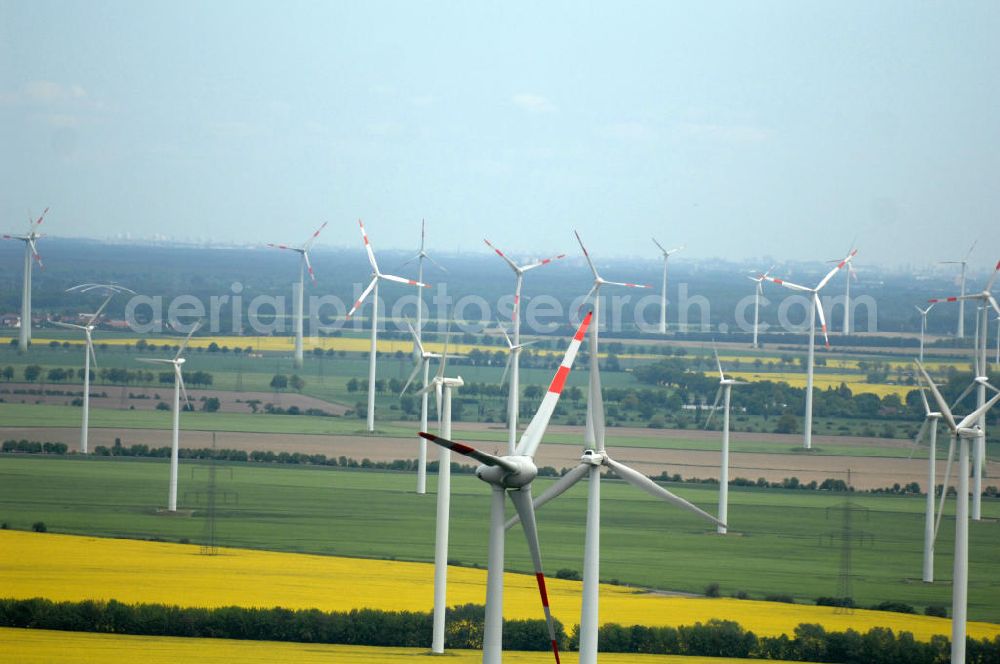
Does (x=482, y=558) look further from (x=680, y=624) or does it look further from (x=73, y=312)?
(x=73, y=312)

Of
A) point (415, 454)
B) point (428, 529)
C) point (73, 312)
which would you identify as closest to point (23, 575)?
point (428, 529)

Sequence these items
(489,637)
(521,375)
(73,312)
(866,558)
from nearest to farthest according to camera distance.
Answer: (489,637) < (866,558) < (521,375) < (73,312)

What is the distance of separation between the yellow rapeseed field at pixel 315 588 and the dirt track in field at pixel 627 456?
97.8 feet

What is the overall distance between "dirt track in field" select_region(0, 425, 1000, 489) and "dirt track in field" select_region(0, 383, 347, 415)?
14.6 m

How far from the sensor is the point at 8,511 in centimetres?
5681

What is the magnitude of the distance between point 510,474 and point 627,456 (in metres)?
59.6

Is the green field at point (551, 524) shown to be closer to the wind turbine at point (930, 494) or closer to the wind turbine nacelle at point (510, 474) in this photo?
the wind turbine at point (930, 494)

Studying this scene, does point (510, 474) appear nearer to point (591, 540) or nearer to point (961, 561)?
point (591, 540)

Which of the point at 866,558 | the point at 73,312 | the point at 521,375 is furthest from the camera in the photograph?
the point at 73,312

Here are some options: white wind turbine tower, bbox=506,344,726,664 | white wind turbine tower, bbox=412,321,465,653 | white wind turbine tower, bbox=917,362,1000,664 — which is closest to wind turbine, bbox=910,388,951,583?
white wind turbine tower, bbox=917,362,1000,664

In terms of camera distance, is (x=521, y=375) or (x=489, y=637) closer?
(x=489, y=637)

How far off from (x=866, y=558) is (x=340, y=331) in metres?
146

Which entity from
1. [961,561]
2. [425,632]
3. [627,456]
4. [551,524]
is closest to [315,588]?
[425,632]

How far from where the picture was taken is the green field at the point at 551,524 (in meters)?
50.6
